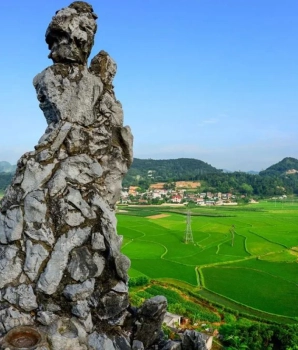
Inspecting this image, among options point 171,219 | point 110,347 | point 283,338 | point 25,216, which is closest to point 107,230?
point 25,216

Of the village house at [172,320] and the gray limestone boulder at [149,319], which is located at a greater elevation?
the gray limestone boulder at [149,319]

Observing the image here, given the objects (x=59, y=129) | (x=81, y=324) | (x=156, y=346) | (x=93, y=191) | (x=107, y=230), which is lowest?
(x=156, y=346)

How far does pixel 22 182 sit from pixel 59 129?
1.44 meters

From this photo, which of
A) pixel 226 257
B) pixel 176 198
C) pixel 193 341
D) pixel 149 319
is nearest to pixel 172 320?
pixel 193 341

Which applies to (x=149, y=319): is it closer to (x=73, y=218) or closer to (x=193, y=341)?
(x=193, y=341)

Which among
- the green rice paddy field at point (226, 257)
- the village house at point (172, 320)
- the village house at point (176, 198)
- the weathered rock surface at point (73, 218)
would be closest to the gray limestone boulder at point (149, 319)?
the weathered rock surface at point (73, 218)

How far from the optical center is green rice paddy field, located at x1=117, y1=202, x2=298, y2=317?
34.9 meters

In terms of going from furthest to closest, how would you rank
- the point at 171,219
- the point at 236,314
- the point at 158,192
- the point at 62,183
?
the point at 158,192 < the point at 171,219 < the point at 236,314 < the point at 62,183

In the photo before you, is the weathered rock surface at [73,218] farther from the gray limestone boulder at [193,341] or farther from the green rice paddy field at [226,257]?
the green rice paddy field at [226,257]

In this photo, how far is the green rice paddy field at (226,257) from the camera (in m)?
34.9

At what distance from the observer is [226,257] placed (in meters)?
47.4

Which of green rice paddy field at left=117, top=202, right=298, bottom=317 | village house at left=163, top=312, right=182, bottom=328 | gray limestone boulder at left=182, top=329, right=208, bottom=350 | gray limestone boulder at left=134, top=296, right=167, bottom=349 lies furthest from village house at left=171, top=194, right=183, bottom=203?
gray limestone boulder at left=134, top=296, right=167, bottom=349

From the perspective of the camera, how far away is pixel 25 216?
7.56 m

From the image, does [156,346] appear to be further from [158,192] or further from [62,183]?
[158,192]
